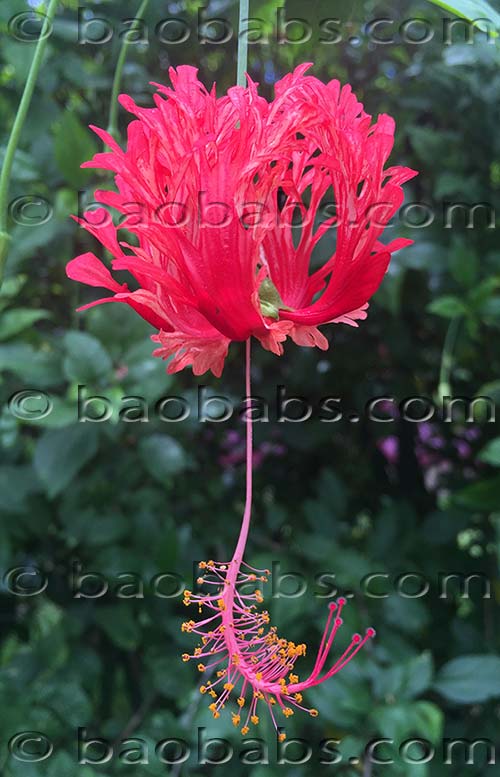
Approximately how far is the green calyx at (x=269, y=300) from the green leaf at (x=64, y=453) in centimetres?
62

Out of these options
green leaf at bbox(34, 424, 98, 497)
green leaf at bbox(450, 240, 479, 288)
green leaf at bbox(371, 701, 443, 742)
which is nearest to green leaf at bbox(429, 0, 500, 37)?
green leaf at bbox(450, 240, 479, 288)

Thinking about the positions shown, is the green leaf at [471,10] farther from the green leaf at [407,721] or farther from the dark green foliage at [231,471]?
the green leaf at [407,721]

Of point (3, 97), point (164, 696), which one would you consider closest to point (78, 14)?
point (3, 97)

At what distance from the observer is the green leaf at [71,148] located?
129cm

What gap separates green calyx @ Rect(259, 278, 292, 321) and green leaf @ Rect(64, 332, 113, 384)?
1.96ft

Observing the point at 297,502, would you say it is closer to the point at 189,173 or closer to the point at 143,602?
the point at 143,602

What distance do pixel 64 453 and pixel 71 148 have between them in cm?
49

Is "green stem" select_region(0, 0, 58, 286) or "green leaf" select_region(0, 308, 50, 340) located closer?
"green stem" select_region(0, 0, 58, 286)

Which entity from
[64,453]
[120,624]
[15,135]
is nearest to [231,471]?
[120,624]

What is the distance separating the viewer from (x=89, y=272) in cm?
65

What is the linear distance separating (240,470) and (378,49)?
0.89m

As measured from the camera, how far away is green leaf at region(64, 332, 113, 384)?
120 cm

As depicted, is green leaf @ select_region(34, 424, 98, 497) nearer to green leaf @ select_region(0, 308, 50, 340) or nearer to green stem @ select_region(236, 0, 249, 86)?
green leaf @ select_region(0, 308, 50, 340)

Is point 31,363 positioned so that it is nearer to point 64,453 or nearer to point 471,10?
point 64,453
